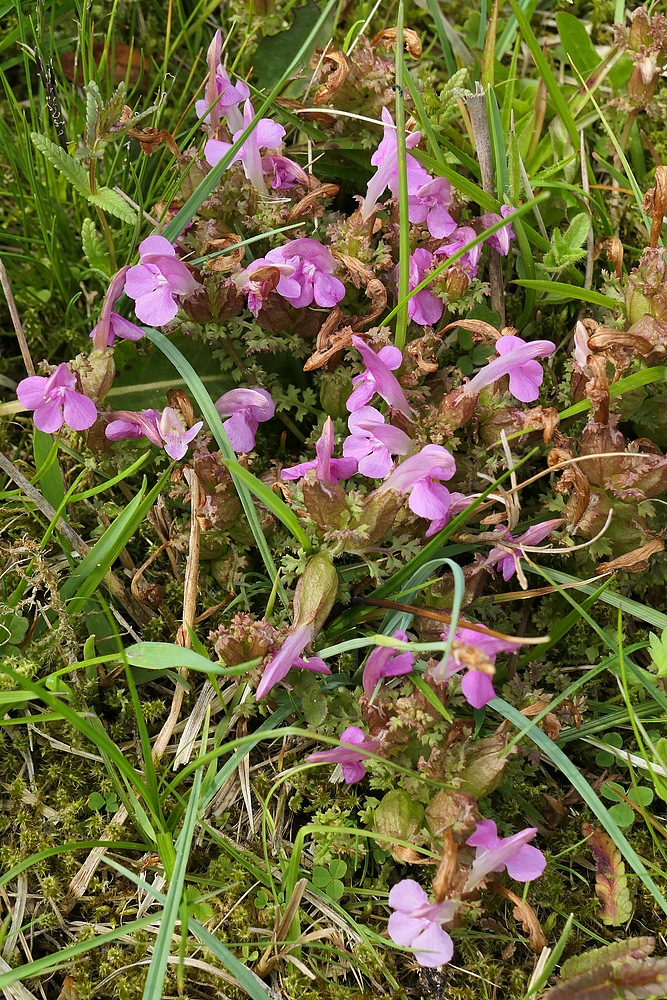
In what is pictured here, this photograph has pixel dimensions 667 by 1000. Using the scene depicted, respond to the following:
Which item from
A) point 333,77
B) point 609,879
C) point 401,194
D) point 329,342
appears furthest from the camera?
point 333,77

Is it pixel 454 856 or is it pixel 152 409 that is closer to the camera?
pixel 454 856

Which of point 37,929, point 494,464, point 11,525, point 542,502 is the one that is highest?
point 494,464

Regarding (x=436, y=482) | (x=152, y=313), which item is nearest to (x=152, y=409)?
(x=152, y=313)

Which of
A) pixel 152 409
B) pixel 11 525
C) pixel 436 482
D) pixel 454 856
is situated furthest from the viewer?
pixel 11 525

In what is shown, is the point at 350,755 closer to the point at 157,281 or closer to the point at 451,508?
the point at 451,508

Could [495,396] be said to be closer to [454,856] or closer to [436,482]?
[436,482]

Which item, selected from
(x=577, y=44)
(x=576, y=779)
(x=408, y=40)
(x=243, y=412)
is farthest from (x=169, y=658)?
(x=577, y=44)
